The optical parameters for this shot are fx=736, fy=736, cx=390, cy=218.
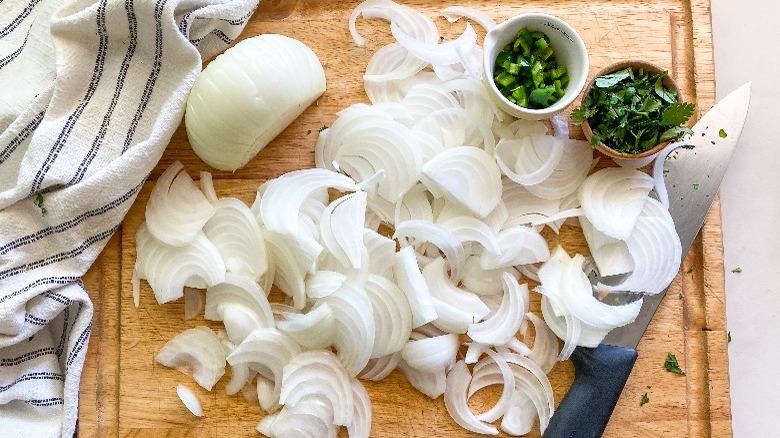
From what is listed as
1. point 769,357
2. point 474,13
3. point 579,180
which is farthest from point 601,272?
point 474,13

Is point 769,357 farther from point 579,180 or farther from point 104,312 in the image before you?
point 104,312

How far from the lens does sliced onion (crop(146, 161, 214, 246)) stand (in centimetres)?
163

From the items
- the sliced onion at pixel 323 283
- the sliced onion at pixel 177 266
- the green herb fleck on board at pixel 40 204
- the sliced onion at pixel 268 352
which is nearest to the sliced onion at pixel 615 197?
the sliced onion at pixel 323 283

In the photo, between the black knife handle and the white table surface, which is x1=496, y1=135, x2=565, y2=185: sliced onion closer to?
the black knife handle

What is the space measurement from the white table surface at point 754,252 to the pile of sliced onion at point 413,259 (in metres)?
0.31

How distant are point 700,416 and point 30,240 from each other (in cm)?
154

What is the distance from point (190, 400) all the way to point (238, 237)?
0.38 m

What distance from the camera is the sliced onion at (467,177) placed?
1604 mm

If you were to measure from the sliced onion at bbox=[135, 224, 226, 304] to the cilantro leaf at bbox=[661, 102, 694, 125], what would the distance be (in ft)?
3.24

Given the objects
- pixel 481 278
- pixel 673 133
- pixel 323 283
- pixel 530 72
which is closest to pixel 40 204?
pixel 323 283

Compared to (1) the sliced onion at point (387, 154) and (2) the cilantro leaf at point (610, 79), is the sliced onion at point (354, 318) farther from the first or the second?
(2) the cilantro leaf at point (610, 79)

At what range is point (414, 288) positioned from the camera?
157 centimetres

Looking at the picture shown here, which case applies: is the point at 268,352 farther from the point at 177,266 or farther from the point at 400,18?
the point at 400,18

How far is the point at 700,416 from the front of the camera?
1.66 meters
